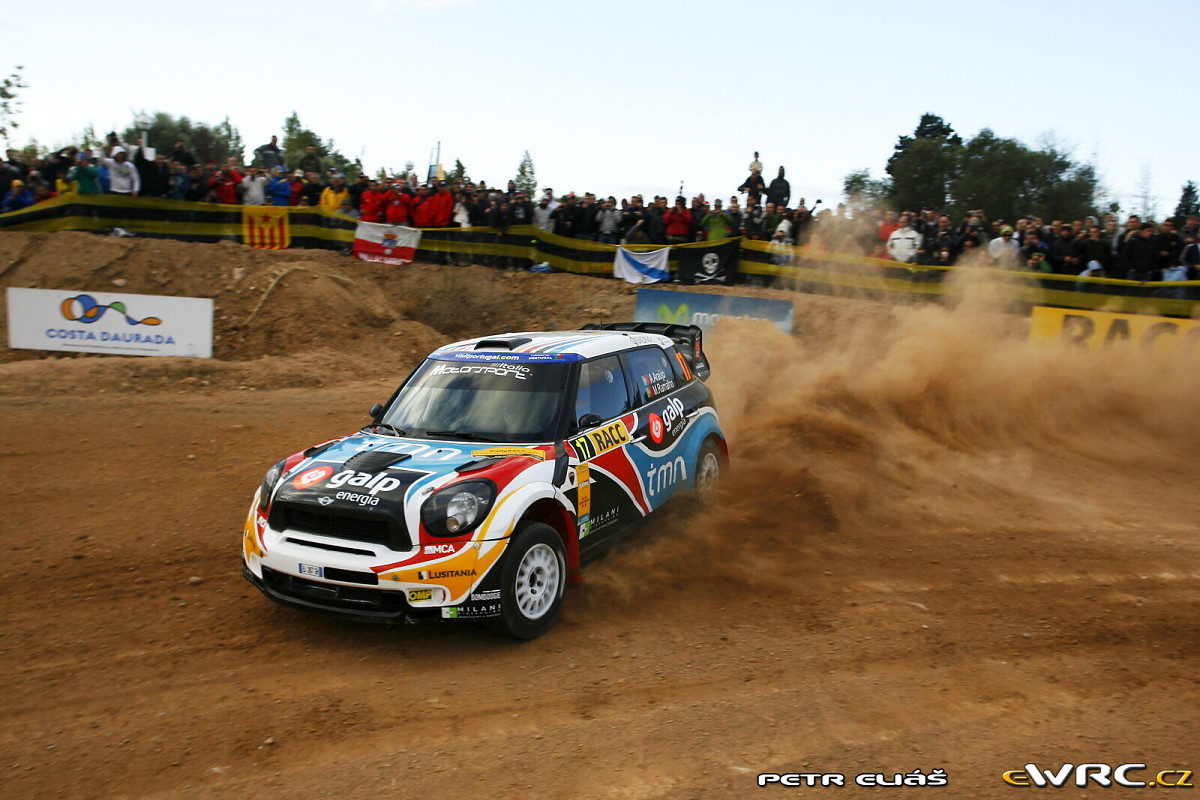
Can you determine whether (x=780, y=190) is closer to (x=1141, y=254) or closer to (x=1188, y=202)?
(x=1141, y=254)

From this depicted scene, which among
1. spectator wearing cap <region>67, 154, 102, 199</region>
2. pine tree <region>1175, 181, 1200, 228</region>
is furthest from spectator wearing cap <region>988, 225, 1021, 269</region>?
pine tree <region>1175, 181, 1200, 228</region>

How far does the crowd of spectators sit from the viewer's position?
52.2 ft

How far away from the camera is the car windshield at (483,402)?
21.5ft

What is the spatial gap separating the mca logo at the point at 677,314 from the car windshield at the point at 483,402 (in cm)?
1052

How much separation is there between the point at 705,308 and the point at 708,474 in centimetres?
886

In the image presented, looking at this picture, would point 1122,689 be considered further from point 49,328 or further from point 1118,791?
point 49,328

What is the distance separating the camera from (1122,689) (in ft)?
17.5

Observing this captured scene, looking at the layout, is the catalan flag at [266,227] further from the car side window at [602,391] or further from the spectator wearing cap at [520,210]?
the car side window at [602,391]

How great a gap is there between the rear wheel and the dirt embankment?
9.2 inches

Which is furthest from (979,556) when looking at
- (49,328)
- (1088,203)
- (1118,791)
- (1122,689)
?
(1088,203)

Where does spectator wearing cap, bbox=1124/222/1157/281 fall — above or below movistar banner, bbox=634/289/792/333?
above

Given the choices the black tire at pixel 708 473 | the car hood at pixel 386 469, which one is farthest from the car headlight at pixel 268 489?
the black tire at pixel 708 473

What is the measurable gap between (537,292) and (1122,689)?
1636 cm

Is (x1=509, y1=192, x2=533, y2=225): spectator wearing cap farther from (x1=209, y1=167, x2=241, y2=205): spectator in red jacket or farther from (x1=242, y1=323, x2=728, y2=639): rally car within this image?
(x1=242, y1=323, x2=728, y2=639): rally car
